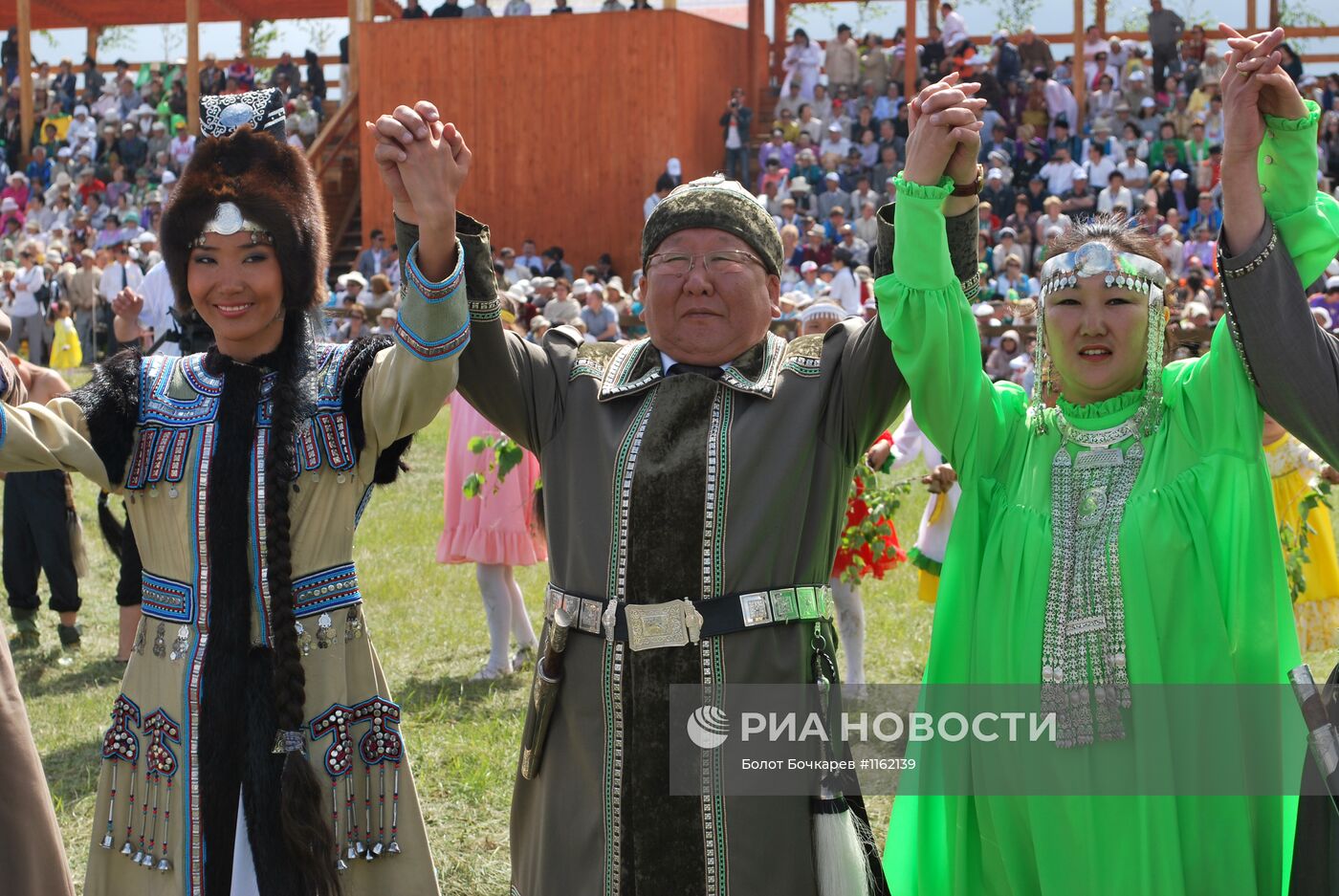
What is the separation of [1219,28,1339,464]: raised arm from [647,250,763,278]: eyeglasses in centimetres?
103

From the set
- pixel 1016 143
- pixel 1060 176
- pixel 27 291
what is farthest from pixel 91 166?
pixel 1060 176

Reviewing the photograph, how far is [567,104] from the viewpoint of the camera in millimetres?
25016

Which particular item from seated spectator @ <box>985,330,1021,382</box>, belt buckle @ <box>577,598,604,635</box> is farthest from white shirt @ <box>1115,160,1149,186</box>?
belt buckle @ <box>577,598,604,635</box>

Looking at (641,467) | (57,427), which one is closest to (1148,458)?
(641,467)

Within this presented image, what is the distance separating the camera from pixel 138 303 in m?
5.59

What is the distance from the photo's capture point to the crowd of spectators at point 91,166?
75.8 feet

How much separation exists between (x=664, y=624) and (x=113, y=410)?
1347 mm

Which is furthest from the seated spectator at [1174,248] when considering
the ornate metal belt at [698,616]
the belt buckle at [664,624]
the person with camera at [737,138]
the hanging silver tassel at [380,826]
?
the hanging silver tassel at [380,826]

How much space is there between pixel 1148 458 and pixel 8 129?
102 feet

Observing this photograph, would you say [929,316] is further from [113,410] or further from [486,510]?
[486,510]

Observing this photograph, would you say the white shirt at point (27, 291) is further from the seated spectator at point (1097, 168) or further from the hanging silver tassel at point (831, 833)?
the hanging silver tassel at point (831, 833)

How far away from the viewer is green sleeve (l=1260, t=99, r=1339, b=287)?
3.15m

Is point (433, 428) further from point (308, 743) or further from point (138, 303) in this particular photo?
point (308, 743)

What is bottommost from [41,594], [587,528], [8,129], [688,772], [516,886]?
[516,886]
